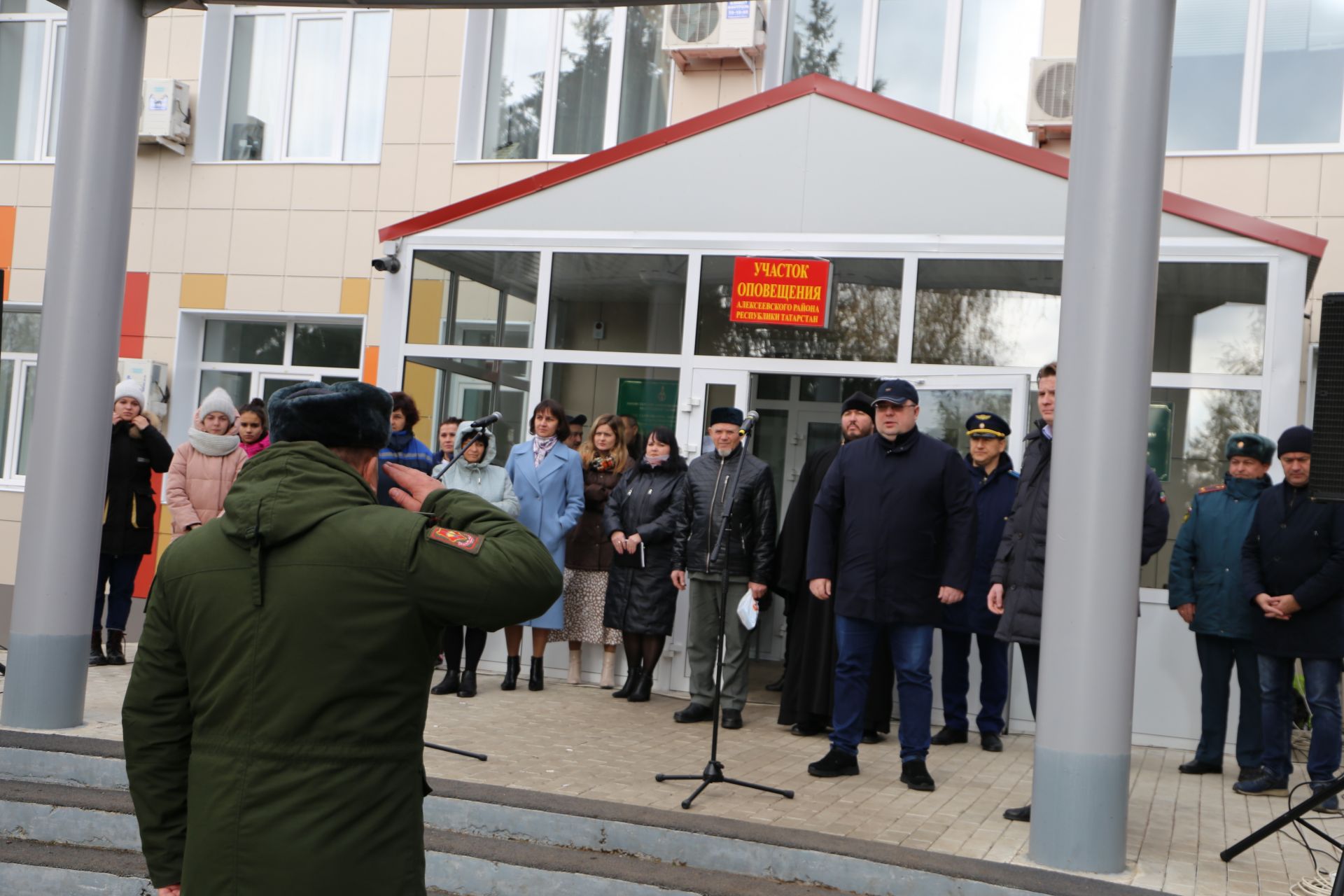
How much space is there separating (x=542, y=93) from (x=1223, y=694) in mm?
8521

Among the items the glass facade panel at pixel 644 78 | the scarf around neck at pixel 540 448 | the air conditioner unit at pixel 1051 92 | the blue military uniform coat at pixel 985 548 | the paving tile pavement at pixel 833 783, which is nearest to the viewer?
the paving tile pavement at pixel 833 783

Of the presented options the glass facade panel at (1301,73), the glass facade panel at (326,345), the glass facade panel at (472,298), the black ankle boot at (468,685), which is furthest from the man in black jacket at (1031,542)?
the glass facade panel at (326,345)

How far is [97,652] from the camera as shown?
8812mm

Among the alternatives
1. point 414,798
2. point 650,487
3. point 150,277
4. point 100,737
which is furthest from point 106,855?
point 150,277

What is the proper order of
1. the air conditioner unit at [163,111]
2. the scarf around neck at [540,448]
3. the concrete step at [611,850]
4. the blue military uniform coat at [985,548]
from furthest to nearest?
the air conditioner unit at [163,111]
the scarf around neck at [540,448]
the blue military uniform coat at [985,548]
the concrete step at [611,850]

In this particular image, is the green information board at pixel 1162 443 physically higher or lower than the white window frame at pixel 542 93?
lower

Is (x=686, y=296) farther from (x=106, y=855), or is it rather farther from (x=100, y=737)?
(x=106, y=855)

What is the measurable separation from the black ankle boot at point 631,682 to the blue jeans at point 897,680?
2200mm

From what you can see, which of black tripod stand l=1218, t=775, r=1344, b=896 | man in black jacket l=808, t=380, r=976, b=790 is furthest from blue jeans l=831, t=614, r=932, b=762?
black tripod stand l=1218, t=775, r=1344, b=896

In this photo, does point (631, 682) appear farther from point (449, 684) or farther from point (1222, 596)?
point (1222, 596)

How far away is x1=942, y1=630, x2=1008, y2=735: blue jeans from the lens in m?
7.55

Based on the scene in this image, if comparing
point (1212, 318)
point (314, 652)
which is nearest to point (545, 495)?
point (1212, 318)

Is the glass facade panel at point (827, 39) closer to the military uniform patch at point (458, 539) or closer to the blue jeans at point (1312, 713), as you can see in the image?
the blue jeans at point (1312, 713)

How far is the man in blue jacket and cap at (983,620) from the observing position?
7.50 meters
